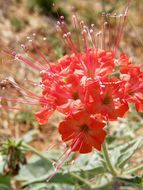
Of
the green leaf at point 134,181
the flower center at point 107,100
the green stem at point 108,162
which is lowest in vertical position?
the green leaf at point 134,181

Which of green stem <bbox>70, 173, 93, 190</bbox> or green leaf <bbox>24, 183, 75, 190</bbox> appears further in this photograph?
green leaf <bbox>24, 183, 75, 190</bbox>

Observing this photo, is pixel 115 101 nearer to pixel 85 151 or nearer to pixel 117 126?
pixel 85 151

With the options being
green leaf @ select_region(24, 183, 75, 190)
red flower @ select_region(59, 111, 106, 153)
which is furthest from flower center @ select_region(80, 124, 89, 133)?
green leaf @ select_region(24, 183, 75, 190)

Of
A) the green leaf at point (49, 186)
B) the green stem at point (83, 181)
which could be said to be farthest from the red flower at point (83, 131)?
the green leaf at point (49, 186)

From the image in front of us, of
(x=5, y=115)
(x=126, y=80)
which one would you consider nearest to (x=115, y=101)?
(x=126, y=80)

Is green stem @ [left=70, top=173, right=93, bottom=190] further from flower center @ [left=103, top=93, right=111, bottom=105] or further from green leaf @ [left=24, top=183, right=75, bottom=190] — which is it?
flower center @ [left=103, top=93, right=111, bottom=105]

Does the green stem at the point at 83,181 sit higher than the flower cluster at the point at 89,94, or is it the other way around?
the flower cluster at the point at 89,94

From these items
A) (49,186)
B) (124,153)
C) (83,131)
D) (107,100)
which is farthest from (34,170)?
(107,100)

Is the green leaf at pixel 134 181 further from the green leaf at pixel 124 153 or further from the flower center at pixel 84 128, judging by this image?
the flower center at pixel 84 128

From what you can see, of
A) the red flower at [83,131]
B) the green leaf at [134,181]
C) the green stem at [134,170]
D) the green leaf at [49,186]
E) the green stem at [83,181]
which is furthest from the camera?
the green leaf at [49,186]
